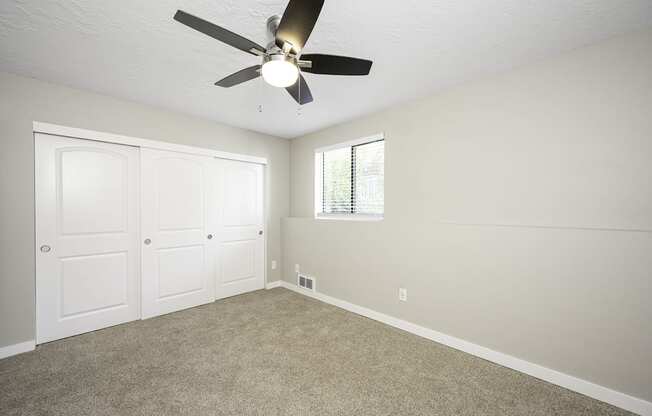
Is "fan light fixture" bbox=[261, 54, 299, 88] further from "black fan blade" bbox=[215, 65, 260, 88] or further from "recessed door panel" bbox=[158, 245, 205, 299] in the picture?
"recessed door panel" bbox=[158, 245, 205, 299]

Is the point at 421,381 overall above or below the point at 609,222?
below

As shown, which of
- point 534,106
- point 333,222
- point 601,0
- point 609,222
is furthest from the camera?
point 333,222

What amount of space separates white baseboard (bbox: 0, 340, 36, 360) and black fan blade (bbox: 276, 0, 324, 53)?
330 centimetres

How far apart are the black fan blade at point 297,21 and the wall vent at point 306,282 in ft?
10.1

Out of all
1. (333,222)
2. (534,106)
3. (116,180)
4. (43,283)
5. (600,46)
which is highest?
(600,46)

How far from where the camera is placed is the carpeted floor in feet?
5.60

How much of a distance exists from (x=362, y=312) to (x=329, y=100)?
2455mm

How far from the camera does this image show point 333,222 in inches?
140

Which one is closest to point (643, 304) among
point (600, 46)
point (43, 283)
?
point (600, 46)

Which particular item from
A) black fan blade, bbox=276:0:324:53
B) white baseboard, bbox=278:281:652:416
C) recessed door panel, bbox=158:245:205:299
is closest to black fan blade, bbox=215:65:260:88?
black fan blade, bbox=276:0:324:53

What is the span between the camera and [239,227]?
153 inches

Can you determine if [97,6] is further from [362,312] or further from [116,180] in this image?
[362,312]

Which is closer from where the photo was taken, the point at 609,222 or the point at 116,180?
the point at 609,222

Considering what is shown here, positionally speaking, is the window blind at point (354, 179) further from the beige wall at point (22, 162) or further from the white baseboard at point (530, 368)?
the beige wall at point (22, 162)
